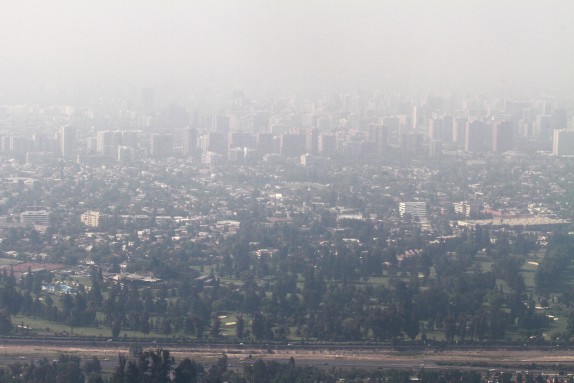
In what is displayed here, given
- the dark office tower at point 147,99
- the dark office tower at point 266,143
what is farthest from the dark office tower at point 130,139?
the dark office tower at point 147,99

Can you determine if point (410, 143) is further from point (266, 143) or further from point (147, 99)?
point (147, 99)

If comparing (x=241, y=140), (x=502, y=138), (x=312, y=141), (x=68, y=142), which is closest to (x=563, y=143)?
(x=502, y=138)

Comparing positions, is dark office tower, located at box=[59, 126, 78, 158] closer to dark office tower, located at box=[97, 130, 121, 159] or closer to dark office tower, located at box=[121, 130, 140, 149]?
dark office tower, located at box=[97, 130, 121, 159]

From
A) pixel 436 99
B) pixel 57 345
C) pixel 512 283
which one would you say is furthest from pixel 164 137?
pixel 57 345

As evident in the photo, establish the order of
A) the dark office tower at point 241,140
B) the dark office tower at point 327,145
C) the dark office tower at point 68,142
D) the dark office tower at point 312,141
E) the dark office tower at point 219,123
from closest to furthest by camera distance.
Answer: the dark office tower at point 327,145
the dark office tower at point 312,141
the dark office tower at point 68,142
the dark office tower at point 241,140
the dark office tower at point 219,123

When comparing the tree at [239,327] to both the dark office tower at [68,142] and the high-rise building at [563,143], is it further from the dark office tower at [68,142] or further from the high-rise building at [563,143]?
the high-rise building at [563,143]

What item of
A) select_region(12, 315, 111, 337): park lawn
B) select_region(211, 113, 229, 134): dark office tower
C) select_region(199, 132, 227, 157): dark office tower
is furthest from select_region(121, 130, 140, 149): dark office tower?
select_region(12, 315, 111, 337): park lawn

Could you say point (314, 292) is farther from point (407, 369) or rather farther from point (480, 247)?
point (480, 247)
